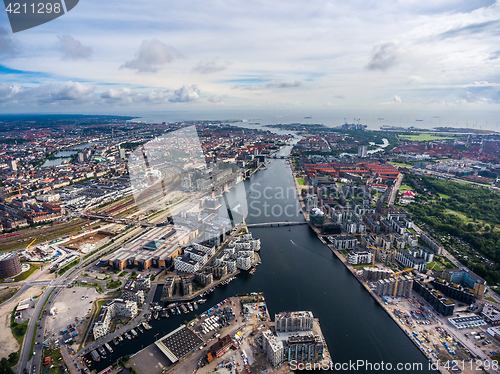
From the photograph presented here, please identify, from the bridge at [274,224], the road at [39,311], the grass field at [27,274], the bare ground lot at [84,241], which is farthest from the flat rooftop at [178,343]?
the bridge at [274,224]

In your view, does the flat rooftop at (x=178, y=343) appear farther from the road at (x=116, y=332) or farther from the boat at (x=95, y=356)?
the boat at (x=95, y=356)

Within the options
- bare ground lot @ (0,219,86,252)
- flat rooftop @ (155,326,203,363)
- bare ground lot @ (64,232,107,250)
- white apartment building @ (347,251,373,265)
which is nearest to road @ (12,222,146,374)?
bare ground lot @ (64,232,107,250)

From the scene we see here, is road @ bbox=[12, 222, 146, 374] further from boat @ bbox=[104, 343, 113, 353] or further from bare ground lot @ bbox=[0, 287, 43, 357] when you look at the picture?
boat @ bbox=[104, 343, 113, 353]

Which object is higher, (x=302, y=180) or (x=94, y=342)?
(x=302, y=180)

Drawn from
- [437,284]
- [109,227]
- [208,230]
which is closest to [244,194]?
[208,230]

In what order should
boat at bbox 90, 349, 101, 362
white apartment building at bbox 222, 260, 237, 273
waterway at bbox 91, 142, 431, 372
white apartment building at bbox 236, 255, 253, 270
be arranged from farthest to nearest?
white apartment building at bbox 236, 255, 253, 270 < white apartment building at bbox 222, 260, 237, 273 < waterway at bbox 91, 142, 431, 372 < boat at bbox 90, 349, 101, 362

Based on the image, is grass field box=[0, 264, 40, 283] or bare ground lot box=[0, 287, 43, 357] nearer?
bare ground lot box=[0, 287, 43, 357]

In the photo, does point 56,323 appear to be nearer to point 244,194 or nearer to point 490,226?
point 244,194
